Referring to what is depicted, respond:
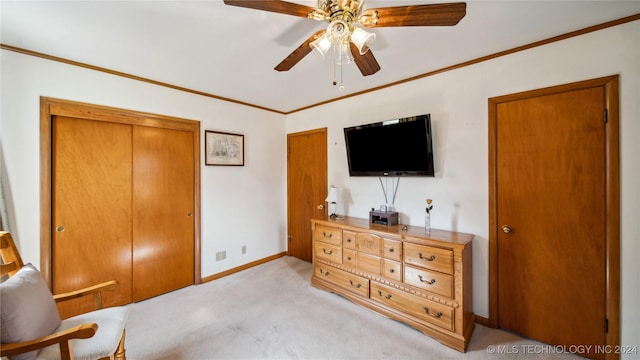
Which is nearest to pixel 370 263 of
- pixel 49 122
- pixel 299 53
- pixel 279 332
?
pixel 279 332

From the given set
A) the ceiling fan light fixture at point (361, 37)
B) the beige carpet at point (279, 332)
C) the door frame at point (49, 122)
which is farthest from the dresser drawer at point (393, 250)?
the door frame at point (49, 122)

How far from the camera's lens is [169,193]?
2.79 metres

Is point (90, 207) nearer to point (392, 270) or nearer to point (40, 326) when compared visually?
point (40, 326)

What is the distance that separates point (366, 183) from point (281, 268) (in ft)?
5.78

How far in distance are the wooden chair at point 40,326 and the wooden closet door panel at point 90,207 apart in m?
0.80

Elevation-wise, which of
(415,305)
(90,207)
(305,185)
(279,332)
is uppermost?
(305,185)

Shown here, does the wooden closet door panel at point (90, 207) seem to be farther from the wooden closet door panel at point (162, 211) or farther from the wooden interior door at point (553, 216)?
the wooden interior door at point (553, 216)

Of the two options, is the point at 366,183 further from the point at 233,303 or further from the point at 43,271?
the point at 43,271

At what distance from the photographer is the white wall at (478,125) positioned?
1588 mm

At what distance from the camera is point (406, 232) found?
2227 millimetres

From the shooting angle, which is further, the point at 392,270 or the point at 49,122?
the point at 392,270

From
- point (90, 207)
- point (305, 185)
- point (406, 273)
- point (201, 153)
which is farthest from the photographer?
point (305, 185)

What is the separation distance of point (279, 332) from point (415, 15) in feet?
8.14

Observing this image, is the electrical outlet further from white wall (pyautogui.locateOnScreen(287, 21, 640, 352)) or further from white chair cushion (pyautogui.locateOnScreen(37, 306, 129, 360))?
white wall (pyautogui.locateOnScreen(287, 21, 640, 352))
